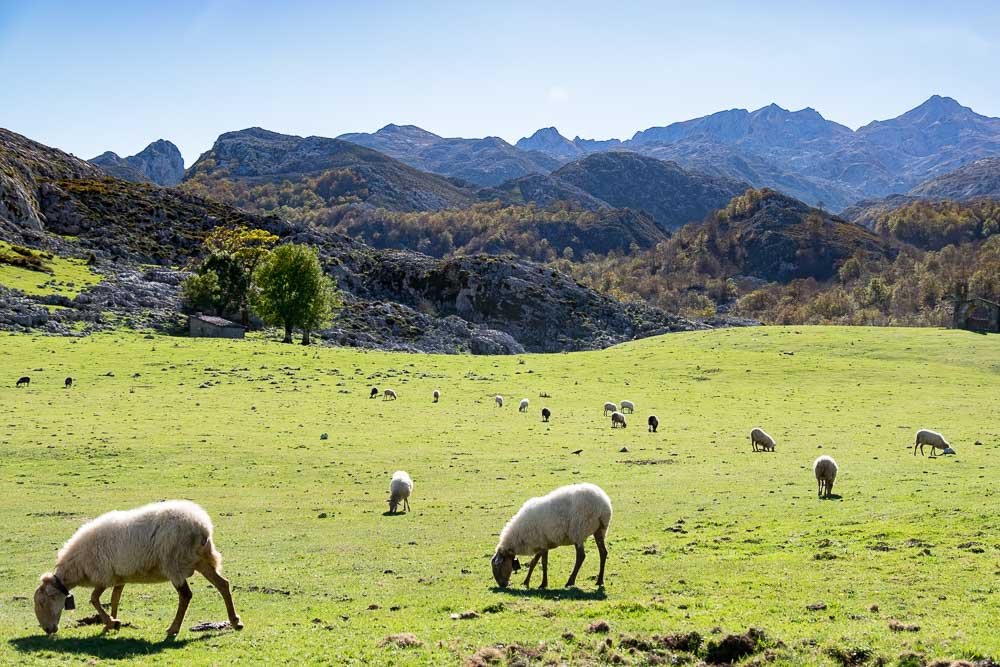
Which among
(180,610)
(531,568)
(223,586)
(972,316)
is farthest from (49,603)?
(972,316)

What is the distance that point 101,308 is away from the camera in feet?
313

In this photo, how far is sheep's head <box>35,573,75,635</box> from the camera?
13570 mm

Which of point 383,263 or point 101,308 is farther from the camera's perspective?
point 383,263

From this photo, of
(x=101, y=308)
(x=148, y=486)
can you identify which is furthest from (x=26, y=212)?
(x=148, y=486)

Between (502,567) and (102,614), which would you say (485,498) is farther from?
(102,614)

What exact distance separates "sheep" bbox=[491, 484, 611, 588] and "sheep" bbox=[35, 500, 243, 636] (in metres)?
6.04

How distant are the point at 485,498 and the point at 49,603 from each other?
16.4 metres

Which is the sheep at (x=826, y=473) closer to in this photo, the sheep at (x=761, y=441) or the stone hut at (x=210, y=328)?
the sheep at (x=761, y=441)

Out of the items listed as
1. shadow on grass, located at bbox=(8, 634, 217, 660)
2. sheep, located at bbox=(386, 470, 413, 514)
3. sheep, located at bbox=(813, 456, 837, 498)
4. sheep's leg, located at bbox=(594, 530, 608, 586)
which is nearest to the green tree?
sheep, located at bbox=(386, 470, 413, 514)

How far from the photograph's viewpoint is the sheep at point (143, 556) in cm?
1391

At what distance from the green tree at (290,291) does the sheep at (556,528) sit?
75194 mm

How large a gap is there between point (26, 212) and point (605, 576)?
153 m

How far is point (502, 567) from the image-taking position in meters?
17.5

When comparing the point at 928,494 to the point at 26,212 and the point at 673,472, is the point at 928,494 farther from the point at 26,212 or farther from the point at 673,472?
the point at 26,212
